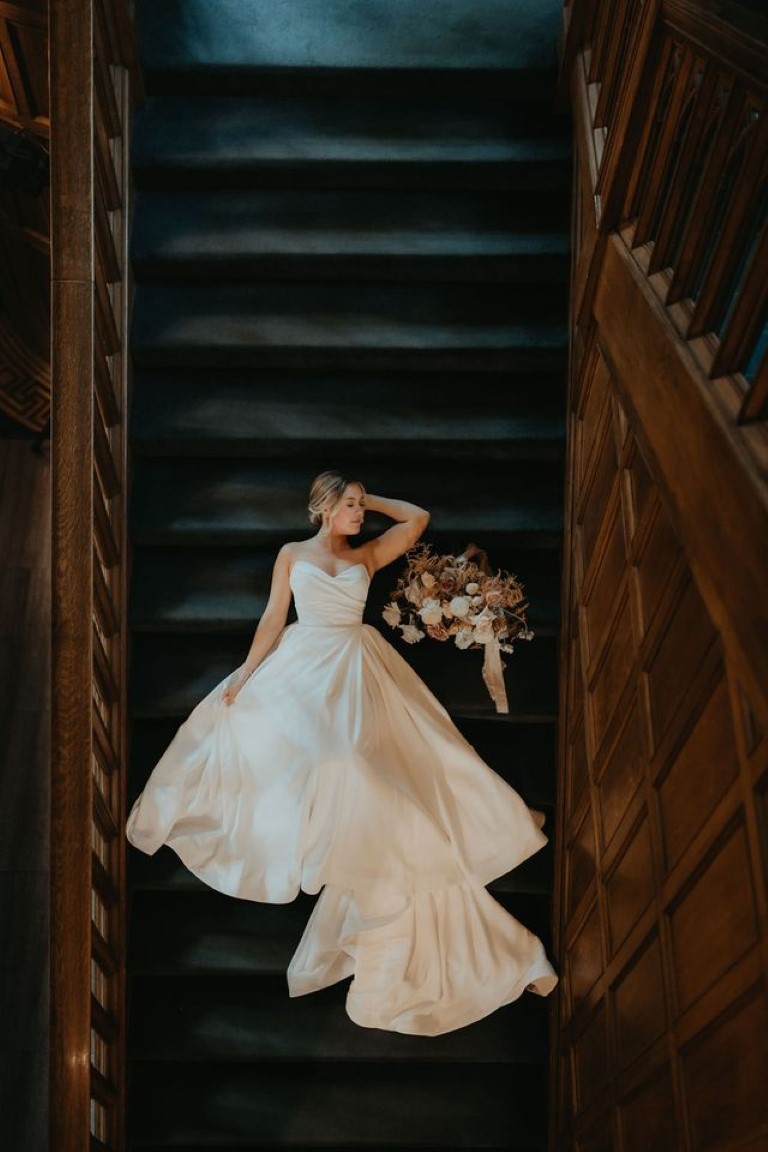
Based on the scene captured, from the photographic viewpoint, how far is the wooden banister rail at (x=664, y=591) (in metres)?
2.72

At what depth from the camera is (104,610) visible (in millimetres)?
4297

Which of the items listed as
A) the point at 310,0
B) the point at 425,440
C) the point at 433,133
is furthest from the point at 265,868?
the point at 310,0

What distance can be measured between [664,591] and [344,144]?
2.63 metres

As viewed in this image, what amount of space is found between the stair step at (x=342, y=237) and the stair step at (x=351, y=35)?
Result: 56 centimetres

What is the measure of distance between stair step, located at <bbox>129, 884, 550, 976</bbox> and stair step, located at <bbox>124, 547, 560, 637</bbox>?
1.10 m

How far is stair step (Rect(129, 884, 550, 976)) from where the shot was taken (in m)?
4.81

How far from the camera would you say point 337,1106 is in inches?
191

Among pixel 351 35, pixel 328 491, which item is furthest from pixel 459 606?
pixel 351 35

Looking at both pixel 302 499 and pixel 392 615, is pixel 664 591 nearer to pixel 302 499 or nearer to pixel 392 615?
pixel 392 615

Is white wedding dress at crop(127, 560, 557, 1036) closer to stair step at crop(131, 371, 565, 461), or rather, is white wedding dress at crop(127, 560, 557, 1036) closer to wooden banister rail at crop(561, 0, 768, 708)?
stair step at crop(131, 371, 565, 461)

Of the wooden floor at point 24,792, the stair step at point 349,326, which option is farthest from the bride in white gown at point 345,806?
the wooden floor at point 24,792

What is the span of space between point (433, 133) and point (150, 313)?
1433mm

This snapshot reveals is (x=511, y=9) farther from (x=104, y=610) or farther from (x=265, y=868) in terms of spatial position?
(x=265, y=868)

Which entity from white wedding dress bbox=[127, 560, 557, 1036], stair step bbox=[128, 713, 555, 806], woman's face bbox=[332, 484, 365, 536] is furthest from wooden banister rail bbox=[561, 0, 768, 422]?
stair step bbox=[128, 713, 555, 806]
